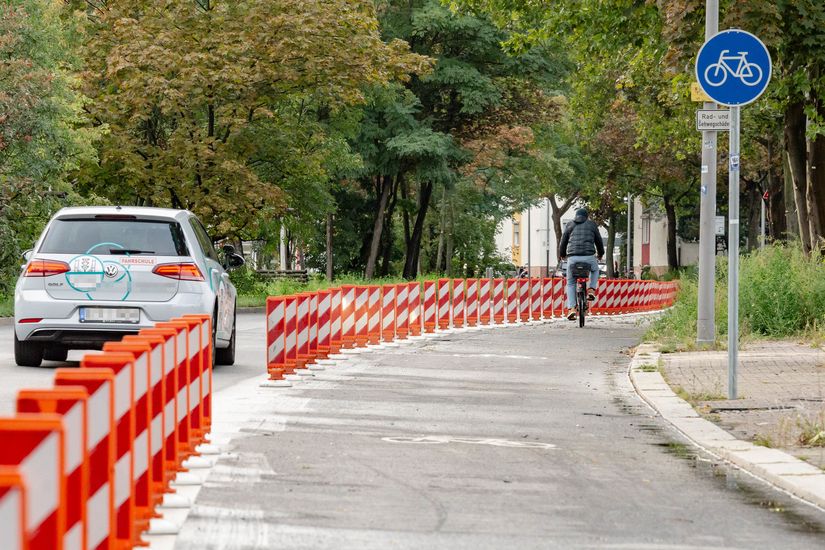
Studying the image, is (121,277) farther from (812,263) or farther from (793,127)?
(793,127)

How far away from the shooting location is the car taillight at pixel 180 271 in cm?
1545

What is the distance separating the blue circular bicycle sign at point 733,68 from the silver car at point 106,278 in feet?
17.7

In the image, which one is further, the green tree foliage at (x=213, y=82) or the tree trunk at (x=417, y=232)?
the tree trunk at (x=417, y=232)

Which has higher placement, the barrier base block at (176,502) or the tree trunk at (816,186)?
the tree trunk at (816,186)

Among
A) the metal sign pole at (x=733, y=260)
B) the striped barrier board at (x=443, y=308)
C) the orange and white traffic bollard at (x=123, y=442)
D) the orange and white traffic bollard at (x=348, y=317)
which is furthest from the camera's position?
the striped barrier board at (x=443, y=308)

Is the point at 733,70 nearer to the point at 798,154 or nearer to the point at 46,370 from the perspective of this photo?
the point at 46,370

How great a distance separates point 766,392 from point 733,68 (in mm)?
2853

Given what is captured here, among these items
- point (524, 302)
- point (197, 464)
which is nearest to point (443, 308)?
point (524, 302)

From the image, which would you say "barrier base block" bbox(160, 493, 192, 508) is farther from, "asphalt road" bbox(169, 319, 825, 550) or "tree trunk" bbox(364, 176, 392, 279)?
"tree trunk" bbox(364, 176, 392, 279)

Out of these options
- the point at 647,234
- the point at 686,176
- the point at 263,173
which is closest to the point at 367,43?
the point at 263,173

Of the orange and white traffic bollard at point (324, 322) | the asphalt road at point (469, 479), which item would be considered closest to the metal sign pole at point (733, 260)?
the asphalt road at point (469, 479)

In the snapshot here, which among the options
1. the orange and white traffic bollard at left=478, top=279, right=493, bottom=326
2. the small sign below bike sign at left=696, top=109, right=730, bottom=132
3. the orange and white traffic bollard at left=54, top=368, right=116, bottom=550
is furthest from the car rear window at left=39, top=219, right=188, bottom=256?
the orange and white traffic bollard at left=478, top=279, right=493, bottom=326

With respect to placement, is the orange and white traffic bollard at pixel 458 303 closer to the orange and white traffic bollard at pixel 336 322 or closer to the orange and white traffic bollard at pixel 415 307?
the orange and white traffic bollard at pixel 415 307

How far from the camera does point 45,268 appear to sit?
1547cm
